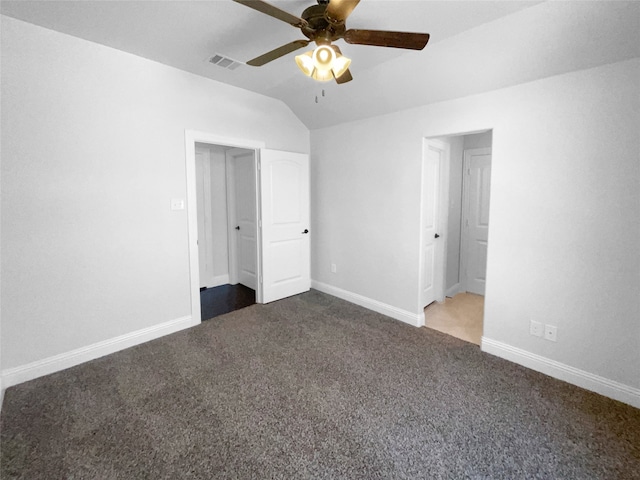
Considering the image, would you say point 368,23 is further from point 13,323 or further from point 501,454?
point 13,323

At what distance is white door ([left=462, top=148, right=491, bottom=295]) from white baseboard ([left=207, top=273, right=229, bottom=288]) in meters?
3.74

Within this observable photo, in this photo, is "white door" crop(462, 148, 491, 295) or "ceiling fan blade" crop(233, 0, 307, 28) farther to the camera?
"white door" crop(462, 148, 491, 295)

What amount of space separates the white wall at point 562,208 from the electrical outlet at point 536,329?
34 millimetres

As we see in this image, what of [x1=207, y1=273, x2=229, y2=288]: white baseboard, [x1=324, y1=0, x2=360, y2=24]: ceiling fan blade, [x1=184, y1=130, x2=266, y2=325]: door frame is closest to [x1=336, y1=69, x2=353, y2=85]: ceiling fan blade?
[x1=324, y1=0, x2=360, y2=24]: ceiling fan blade

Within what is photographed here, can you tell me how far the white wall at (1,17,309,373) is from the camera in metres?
2.26

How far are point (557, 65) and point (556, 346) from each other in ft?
6.88

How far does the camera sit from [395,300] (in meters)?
3.52

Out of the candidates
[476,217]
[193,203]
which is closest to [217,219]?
[193,203]

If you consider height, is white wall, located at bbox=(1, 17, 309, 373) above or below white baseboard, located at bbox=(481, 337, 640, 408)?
above

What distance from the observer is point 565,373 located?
2330 mm

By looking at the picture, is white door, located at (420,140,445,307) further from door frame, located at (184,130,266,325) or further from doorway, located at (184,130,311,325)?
door frame, located at (184,130,266,325)

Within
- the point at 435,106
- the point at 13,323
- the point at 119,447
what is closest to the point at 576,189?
the point at 435,106

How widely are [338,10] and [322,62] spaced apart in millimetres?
258

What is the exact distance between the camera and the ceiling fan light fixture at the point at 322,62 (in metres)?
1.71
